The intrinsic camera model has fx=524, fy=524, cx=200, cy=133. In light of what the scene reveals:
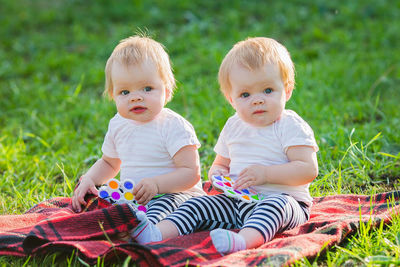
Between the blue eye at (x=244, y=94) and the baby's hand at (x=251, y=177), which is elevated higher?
the blue eye at (x=244, y=94)

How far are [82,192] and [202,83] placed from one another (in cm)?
294

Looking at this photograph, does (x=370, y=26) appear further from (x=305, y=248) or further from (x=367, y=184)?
(x=305, y=248)

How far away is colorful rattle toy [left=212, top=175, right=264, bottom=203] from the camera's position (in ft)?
7.86

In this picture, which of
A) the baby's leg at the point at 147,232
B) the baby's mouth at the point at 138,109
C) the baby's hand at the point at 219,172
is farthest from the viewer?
the baby's hand at the point at 219,172

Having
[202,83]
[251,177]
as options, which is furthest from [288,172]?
[202,83]

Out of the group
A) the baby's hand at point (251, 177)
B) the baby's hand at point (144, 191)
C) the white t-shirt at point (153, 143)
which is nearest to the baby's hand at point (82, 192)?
the white t-shirt at point (153, 143)

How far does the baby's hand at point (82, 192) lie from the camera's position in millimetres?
2652

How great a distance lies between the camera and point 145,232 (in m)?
2.25

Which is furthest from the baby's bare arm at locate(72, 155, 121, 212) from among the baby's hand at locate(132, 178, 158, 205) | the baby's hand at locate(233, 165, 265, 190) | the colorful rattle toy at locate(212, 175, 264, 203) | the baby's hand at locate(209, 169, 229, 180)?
the baby's hand at locate(233, 165, 265, 190)

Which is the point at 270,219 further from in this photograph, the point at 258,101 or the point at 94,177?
the point at 94,177

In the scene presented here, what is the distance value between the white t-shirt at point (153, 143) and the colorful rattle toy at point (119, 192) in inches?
5.2

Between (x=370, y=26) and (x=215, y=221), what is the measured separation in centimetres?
508

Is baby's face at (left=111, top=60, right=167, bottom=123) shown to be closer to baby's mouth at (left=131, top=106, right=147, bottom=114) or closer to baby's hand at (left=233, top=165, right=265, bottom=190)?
baby's mouth at (left=131, top=106, right=147, bottom=114)

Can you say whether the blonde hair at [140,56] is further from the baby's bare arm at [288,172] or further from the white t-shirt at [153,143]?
the baby's bare arm at [288,172]
